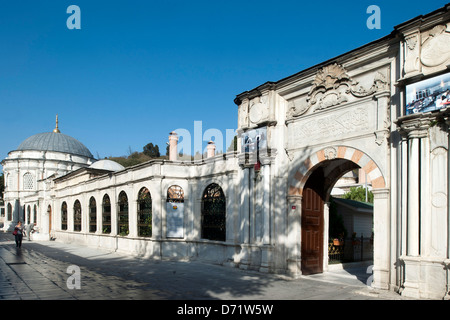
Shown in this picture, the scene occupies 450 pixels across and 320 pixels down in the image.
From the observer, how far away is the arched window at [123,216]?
18859 mm

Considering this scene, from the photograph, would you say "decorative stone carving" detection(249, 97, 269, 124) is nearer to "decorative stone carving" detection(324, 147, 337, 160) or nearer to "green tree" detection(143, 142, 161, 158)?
"decorative stone carving" detection(324, 147, 337, 160)

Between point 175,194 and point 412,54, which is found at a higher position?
point 412,54

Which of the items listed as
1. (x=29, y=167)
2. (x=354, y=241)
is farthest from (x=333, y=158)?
(x=29, y=167)

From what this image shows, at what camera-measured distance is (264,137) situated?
1245cm

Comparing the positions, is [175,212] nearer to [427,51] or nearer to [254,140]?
[254,140]

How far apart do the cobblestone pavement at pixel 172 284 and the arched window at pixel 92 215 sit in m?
8.76

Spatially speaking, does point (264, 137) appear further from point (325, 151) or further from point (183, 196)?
point (183, 196)

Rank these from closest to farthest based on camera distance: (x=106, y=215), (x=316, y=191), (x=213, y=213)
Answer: (x=316, y=191) → (x=213, y=213) → (x=106, y=215)

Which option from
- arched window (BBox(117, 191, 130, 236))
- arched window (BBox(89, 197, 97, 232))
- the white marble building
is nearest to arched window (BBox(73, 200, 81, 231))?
arched window (BBox(89, 197, 97, 232))

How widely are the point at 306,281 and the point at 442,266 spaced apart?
3932mm

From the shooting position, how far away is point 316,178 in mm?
12312

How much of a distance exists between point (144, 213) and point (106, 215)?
5070 millimetres
